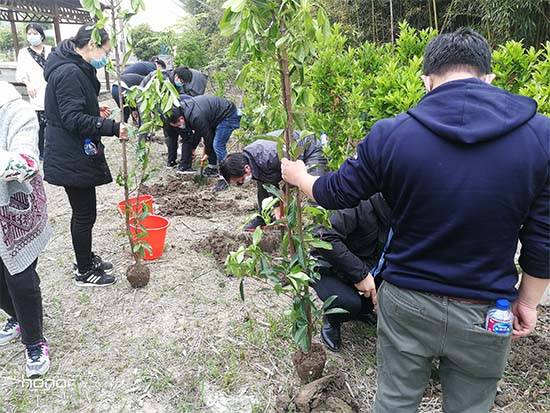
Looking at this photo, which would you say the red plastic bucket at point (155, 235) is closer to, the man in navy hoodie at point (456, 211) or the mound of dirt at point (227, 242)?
the mound of dirt at point (227, 242)

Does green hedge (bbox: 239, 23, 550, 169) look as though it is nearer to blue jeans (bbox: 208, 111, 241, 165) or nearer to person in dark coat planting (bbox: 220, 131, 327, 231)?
person in dark coat planting (bbox: 220, 131, 327, 231)

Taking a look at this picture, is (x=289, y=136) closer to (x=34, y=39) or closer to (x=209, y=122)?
(x=209, y=122)

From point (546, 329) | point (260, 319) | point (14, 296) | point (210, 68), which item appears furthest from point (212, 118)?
point (210, 68)

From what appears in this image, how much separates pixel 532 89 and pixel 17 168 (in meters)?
2.58

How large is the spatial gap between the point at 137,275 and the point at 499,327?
2592mm

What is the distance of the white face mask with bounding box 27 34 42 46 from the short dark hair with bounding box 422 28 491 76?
5588 mm

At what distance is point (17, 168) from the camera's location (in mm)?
2191

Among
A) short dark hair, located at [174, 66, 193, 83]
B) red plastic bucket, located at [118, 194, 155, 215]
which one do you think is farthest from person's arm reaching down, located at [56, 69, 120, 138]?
Result: short dark hair, located at [174, 66, 193, 83]

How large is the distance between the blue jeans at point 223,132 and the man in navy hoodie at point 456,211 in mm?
4689

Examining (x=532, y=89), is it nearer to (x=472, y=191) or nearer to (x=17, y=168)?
(x=472, y=191)

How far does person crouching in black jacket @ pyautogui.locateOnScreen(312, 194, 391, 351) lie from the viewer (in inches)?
95.3

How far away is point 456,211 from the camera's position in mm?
1387

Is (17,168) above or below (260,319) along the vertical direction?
above

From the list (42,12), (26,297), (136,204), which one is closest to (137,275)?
(136,204)
